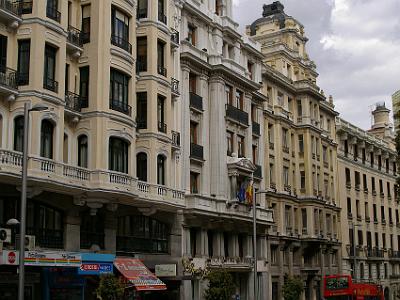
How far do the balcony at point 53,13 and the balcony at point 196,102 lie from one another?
14.9m

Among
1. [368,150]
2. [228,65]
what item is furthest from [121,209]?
[368,150]

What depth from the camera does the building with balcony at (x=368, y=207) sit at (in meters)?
72.3

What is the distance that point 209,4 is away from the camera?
50.6 metres

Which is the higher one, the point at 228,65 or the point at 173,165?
the point at 228,65

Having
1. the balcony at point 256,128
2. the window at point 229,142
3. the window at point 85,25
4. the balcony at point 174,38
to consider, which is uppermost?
the balcony at point 174,38

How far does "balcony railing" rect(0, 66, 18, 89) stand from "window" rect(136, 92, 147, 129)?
9899mm

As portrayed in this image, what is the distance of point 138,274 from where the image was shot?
35.8 m

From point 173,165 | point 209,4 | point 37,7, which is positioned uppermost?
point 209,4

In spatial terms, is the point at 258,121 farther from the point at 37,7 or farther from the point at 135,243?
the point at 37,7

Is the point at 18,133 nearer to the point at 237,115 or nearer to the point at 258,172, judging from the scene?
the point at 237,115

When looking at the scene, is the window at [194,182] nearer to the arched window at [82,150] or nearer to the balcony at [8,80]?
the arched window at [82,150]

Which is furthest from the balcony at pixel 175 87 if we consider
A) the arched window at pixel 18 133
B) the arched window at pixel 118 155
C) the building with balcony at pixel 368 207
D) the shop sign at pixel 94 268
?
the building with balcony at pixel 368 207

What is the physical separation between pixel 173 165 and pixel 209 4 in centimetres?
1431

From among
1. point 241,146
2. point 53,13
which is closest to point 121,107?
point 53,13
